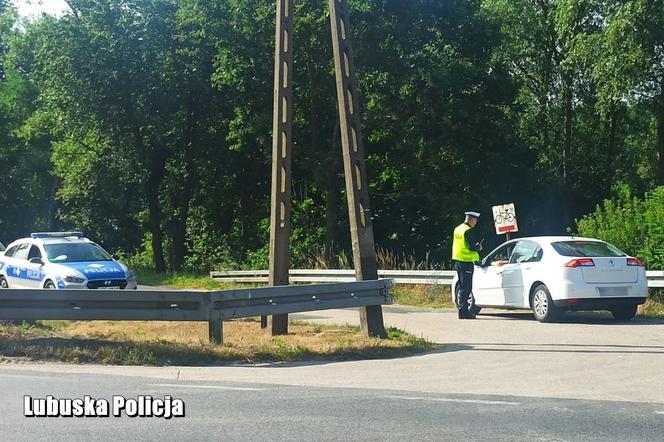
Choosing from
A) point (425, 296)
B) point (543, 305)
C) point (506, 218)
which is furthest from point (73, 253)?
point (543, 305)

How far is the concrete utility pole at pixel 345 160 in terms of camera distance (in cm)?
1384

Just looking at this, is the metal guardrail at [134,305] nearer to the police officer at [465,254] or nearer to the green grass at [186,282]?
the police officer at [465,254]

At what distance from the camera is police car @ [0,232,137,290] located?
19.3m

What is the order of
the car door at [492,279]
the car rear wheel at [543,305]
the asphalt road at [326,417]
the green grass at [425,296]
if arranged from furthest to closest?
the green grass at [425,296] → the car door at [492,279] → the car rear wheel at [543,305] → the asphalt road at [326,417]

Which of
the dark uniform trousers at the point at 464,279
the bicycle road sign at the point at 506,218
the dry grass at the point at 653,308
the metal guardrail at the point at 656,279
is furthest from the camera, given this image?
the bicycle road sign at the point at 506,218

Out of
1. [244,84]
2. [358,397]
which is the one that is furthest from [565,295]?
[244,84]

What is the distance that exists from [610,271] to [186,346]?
740 cm

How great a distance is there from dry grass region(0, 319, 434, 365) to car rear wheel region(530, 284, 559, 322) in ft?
10.0

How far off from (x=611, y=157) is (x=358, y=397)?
4253cm

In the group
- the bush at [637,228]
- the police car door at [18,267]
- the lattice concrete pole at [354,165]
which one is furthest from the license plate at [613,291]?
the police car door at [18,267]

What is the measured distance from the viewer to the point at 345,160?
45.8 feet

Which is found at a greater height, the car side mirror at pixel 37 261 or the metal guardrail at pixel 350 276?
the car side mirror at pixel 37 261

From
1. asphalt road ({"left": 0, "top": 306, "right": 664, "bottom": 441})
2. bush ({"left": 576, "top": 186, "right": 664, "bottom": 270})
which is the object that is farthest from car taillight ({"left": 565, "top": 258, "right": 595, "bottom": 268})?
bush ({"left": 576, "top": 186, "right": 664, "bottom": 270})

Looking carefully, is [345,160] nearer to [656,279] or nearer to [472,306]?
[472,306]
